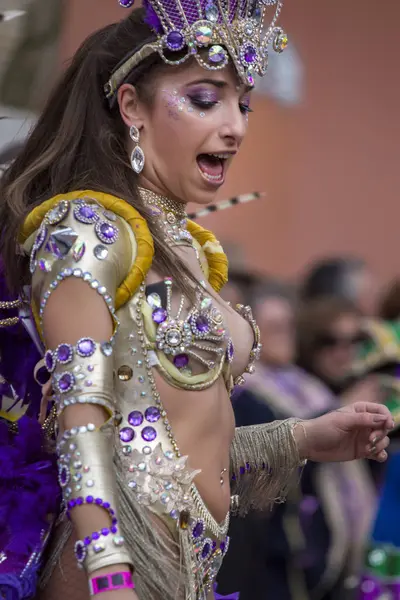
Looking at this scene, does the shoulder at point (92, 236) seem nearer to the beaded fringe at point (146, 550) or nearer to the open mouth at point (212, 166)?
the open mouth at point (212, 166)

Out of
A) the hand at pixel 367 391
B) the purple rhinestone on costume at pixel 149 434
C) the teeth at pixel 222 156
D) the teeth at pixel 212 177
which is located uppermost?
the teeth at pixel 222 156

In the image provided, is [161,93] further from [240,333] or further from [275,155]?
[275,155]

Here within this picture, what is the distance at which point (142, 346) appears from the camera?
239cm

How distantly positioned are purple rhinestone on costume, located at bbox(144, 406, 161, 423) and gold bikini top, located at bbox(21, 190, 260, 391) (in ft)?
0.20

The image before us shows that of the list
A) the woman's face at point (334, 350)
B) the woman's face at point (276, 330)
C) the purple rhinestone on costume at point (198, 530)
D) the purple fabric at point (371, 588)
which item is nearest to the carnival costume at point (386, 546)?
the purple fabric at point (371, 588)

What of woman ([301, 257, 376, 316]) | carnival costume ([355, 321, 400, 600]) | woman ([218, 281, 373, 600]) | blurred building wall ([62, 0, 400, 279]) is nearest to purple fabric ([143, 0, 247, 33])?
carnival costume ([355, 321, 400, 600])

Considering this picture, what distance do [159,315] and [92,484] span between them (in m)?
0.38

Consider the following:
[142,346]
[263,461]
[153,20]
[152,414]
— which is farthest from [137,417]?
[153,20]

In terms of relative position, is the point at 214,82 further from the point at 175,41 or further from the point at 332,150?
the point at 332,150

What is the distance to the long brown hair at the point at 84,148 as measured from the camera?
2537 mm

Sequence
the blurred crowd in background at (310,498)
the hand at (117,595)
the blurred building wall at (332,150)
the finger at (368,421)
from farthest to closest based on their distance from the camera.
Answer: the blurred building wall at (332,150) < the blurred crowd in background at (310,498) < the finger at (368,421) < the hand at (117,595)

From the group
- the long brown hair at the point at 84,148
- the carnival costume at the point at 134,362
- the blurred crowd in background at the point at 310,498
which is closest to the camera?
the carnival costume at the point at 134,362

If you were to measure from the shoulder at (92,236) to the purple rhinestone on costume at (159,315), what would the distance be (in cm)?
6

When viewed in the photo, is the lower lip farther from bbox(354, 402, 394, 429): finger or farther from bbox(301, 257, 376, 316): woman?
bbox(301, 257, 376, 316): woman
